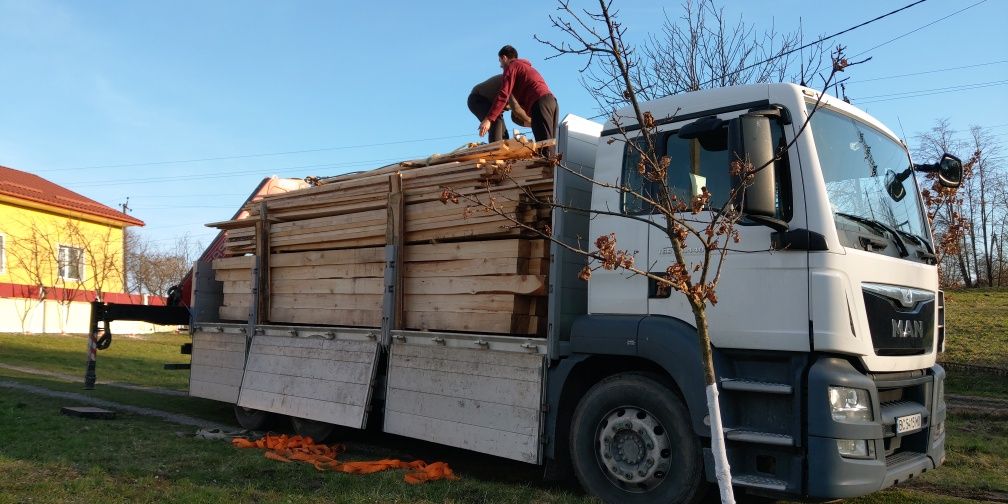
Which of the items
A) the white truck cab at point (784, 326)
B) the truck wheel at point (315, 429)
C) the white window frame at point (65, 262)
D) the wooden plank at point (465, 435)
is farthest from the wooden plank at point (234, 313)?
the white window frame at point (65, 262)

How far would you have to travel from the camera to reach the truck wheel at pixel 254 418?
883cm

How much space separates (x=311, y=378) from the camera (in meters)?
7.88

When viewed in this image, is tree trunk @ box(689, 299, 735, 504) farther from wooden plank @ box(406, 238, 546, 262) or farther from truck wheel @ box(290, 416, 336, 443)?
truck wheel @ box(290, 416, 336, 443)

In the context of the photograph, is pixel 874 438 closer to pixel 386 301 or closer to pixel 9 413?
pixel 386 301

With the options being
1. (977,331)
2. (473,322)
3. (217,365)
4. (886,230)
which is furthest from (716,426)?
(977,331)

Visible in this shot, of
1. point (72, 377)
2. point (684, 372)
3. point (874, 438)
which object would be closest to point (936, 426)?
point (874, 438)

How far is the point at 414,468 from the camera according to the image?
663 centimetres

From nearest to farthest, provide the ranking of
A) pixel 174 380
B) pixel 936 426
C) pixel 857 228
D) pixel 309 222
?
pixel 857 228
pixel 936 426
pixel 309 222
pixel 174 380

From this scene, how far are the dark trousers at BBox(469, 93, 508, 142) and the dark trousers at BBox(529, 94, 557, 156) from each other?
1.61 ft

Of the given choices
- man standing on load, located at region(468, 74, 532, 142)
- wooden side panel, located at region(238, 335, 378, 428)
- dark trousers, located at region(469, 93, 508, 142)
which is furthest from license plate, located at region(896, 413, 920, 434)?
dark trousers, located at region(469, 93, 508, 142)

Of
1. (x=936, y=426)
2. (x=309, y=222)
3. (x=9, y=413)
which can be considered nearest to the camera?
(x=936, y=426)

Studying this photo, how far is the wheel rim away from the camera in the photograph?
5172 millimetres

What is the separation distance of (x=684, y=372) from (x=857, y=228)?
1.44 m

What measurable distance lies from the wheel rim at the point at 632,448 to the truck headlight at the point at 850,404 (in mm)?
1107
